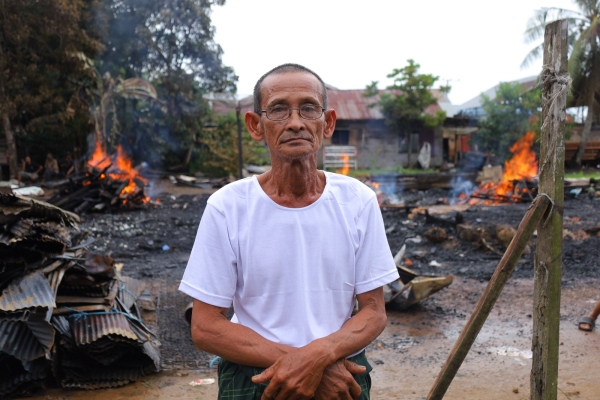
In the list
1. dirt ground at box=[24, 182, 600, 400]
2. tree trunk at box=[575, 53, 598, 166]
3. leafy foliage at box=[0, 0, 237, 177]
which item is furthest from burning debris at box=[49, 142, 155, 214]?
tree trunk at box=[575, 53, 598, 166]

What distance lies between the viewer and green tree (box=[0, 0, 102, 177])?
17.4 meters

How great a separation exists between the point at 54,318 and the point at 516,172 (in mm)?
17552

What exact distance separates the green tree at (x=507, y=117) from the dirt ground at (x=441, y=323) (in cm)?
1387

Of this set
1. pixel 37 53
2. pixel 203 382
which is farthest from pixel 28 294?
pixel 37 53

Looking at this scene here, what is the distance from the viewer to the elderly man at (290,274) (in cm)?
181

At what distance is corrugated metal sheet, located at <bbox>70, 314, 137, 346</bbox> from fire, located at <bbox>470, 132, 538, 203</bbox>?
12.9 m

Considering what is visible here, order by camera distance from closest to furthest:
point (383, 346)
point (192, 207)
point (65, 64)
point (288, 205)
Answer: point (288, 205) < point (383, 346) < point (192, 207) < point (65, 64)

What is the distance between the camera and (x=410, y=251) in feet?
30.0

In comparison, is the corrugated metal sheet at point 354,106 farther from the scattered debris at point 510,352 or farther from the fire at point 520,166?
the scattered debris at point 510,352

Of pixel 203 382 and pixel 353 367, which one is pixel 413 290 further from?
pixel 353 367

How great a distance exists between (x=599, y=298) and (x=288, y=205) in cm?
605

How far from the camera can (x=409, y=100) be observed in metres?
25.5

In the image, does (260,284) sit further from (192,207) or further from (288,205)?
(192,207)

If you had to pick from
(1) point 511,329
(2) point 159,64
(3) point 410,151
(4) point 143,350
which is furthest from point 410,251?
(3) point 410,151
